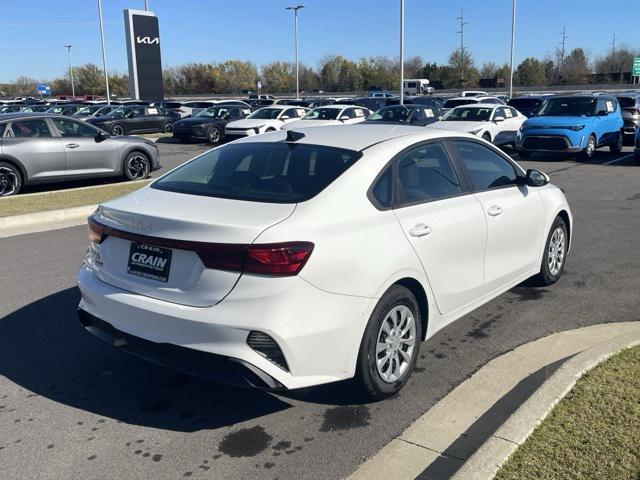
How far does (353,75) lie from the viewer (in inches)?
4370

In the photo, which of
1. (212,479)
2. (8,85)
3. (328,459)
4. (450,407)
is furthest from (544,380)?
(8,85)

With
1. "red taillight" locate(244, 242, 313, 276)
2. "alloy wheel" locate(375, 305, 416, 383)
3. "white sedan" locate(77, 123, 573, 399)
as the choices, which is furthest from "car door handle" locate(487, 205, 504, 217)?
"red taillight" locate(244, 242, 313, 276)

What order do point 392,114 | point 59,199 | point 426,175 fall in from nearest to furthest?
point 426,175, point 59,199, point 392,114

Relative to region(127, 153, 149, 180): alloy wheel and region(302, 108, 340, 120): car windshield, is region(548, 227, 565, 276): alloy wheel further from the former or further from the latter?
region(302, 108, 340, 120): car windshield

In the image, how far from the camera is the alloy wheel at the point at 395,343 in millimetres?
3692

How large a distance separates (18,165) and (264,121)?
11.9 m

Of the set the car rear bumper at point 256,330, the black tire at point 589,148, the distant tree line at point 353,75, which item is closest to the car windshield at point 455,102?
the black tire at point 589,148

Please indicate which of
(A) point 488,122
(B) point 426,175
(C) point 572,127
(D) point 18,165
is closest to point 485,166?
(B) point 426,175

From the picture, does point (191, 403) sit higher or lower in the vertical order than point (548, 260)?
lower

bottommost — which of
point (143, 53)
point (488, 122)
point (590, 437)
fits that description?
point (590, 437)

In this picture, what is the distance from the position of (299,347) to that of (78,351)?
219cm

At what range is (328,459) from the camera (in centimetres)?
322

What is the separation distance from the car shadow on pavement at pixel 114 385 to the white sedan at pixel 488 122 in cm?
1492

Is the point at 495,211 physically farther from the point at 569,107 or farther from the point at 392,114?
the point at 392,114
